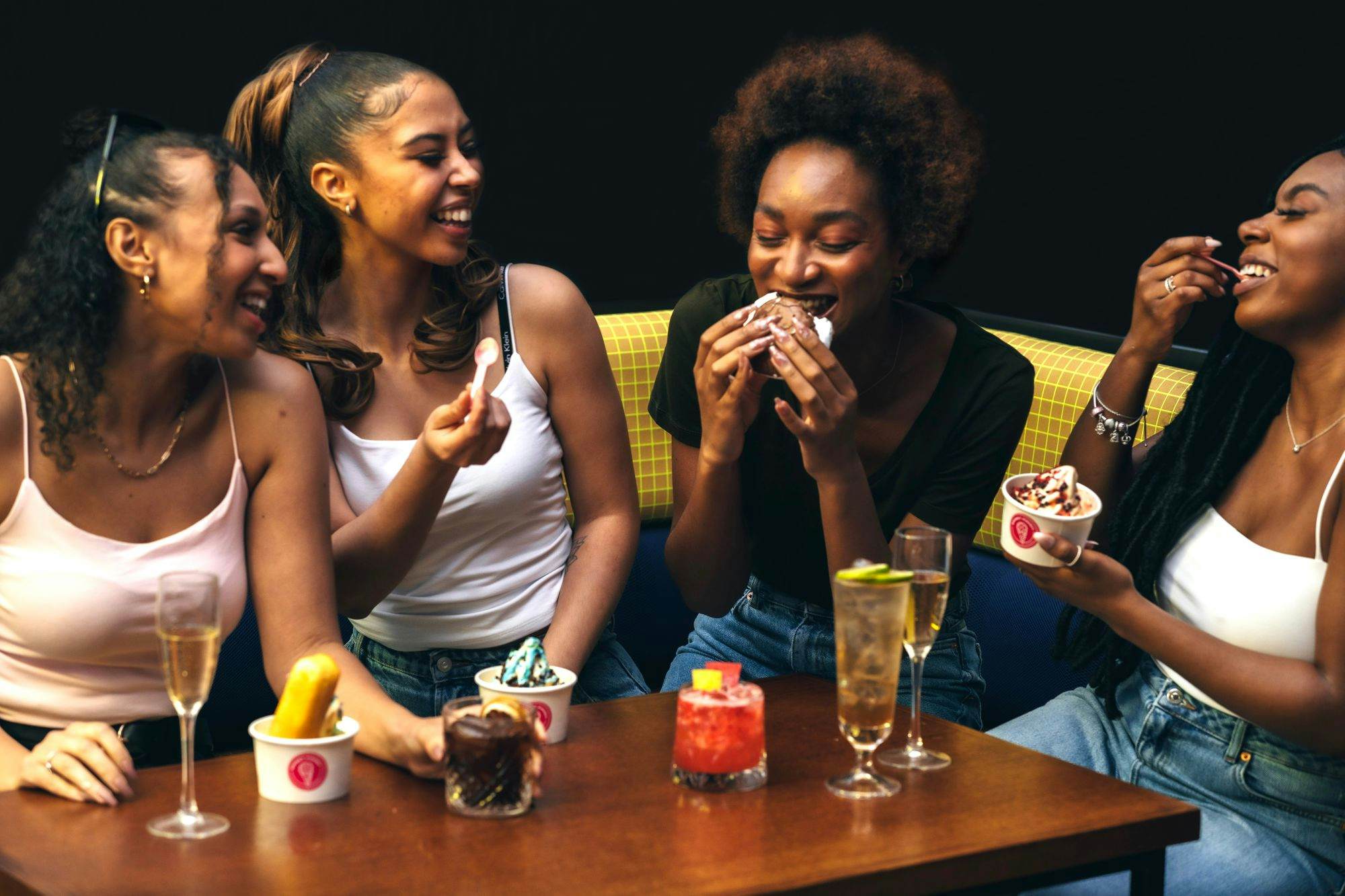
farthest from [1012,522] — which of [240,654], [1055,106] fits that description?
[1055,106]

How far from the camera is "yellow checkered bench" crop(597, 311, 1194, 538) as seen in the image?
3.25 m

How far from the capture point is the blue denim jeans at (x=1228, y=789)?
220 centimetres

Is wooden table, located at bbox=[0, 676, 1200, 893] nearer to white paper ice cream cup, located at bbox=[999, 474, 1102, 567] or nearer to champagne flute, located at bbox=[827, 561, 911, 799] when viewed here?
champagne flute, located at bbox=[827, 561, 911, 799]

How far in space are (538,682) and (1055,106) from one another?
8.61 feet

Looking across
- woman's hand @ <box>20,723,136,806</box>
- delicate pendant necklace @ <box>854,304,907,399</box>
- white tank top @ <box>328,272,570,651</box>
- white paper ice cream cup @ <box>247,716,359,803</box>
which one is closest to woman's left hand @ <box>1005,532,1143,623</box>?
delicate pendant necklace @ <box>854,304,907,399</box>

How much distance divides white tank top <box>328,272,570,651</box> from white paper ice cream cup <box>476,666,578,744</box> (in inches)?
24.4

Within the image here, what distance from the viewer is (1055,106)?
4.04 m

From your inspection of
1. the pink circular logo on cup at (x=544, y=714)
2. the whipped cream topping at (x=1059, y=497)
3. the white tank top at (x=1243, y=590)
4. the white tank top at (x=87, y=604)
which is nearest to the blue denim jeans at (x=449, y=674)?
the white tank top at (x=87, y=604)

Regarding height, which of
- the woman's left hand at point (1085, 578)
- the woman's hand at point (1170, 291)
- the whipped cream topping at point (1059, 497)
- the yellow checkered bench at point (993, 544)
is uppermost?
the woman's hand at point (1170, 291)

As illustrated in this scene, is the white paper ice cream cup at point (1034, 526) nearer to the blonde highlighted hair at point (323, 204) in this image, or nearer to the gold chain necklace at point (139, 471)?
the blonde highlighted hair at point (323, 204)

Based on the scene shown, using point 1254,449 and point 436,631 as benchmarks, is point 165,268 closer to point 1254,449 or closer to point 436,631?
point 436,631

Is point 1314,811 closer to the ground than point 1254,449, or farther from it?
closer to the ground

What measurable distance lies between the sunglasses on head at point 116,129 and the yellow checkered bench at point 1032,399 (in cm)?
120

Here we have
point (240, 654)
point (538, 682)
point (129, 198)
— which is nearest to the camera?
point (538, 682)
